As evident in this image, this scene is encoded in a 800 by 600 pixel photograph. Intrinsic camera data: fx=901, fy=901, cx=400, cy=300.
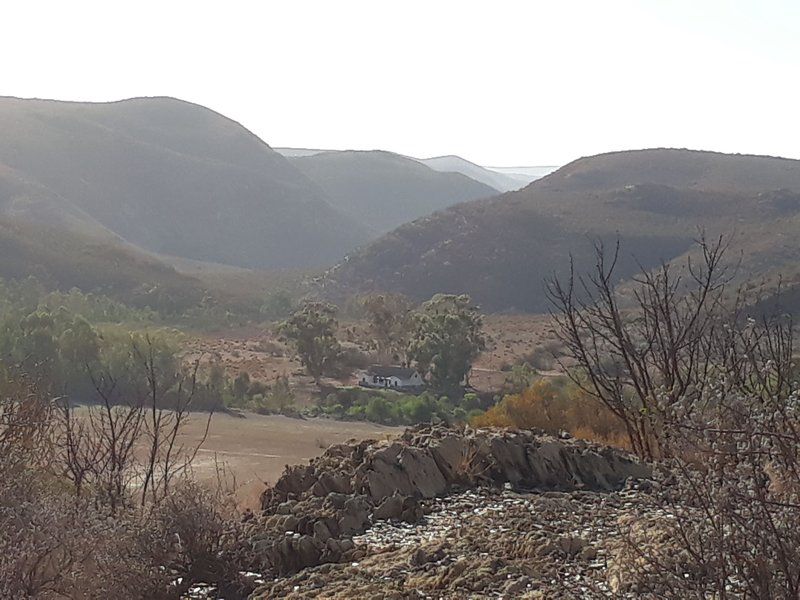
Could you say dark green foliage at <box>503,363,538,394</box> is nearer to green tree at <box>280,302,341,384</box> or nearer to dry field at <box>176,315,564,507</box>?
dry field at <box>176,315,564,507</box>

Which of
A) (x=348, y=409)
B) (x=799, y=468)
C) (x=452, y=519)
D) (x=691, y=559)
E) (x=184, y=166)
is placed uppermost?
(x=184, y=166)

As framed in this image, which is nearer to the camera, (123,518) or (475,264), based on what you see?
(123,518)

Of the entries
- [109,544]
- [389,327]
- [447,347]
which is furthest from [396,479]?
[389,327]

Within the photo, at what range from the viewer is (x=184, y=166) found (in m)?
A: 124

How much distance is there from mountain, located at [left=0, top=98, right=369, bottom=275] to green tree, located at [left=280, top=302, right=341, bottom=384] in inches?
2616

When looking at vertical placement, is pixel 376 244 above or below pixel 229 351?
above

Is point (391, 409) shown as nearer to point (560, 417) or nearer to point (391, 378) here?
point (391, 378)

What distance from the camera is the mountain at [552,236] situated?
208 ft

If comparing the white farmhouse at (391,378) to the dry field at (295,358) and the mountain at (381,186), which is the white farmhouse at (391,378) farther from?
the mountain at (381,186)

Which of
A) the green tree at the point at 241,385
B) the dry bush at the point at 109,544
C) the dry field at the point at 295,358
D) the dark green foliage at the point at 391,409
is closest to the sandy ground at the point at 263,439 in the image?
the dark green foliage at the point at 391,409

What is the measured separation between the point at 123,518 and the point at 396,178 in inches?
6718

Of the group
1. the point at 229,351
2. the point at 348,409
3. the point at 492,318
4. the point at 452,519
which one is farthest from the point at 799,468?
the point at 492,318

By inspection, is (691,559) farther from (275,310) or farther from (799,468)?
(275,310)

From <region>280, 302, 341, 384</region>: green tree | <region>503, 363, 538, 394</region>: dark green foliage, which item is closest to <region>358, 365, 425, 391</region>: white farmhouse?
<region>280, 302, 341, 384</region>: green tree
